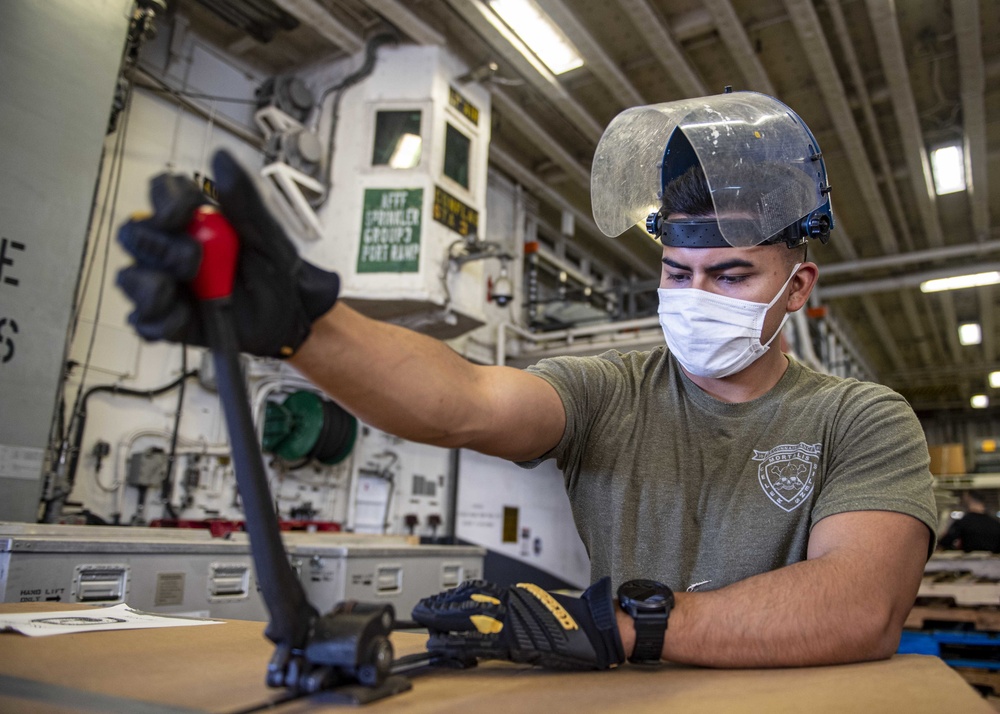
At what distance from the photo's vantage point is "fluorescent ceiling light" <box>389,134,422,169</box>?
483cm

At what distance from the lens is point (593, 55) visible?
16.1ft

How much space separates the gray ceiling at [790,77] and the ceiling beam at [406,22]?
0.01 metres

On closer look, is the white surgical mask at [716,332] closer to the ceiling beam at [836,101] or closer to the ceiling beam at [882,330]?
the ceiling beam at [836,101]

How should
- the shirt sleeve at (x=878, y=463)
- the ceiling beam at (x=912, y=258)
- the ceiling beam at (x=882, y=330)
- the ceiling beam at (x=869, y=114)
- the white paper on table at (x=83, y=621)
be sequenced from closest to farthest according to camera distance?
the white paper on table at (x=83, y=621)
the shirt sleeve at (x=878, y=463)
the ceiling beam at (x=869, y=114)
the ceiling beam at (x=912, y=258)
the ceiling beam at (x=882, y=330)

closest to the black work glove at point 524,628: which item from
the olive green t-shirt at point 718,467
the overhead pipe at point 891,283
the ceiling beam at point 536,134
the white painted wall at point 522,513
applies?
the olive green t-shirt at point 718,467

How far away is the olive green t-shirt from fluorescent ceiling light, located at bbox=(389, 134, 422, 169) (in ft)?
12.6

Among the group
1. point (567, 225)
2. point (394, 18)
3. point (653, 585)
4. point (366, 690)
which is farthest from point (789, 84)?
point (366, 690)

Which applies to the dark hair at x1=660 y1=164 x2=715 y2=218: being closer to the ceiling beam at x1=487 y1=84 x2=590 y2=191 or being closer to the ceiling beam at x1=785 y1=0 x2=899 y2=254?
the ceiling beam at x1=785 y1=0 x2=899 y2=254

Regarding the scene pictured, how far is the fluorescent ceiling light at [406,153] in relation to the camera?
15.9 ft

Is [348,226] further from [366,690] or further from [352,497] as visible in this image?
[366,690]

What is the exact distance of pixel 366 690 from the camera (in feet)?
2.08

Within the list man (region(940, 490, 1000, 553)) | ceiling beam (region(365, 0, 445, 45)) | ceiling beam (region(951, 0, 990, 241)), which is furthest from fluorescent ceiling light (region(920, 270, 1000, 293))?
ceiling beam (region(365, 0, 445, 45))

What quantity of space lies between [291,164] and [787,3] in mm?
3394

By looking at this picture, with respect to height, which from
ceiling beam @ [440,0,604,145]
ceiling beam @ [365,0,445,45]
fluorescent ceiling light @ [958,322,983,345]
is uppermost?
ceiling beam @ [365,0,445,45]
